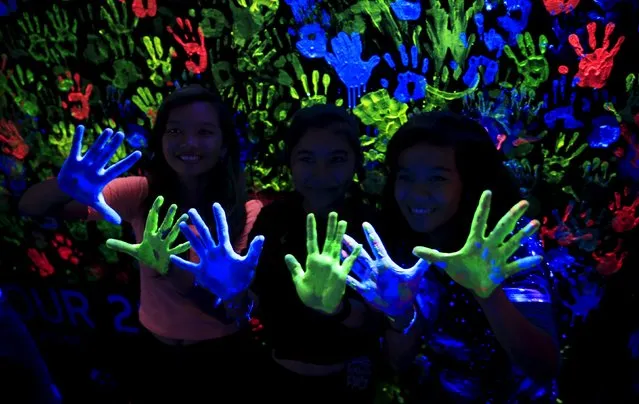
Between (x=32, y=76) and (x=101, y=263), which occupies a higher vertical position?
(x=32, y=76)

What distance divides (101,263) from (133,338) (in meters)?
0.27

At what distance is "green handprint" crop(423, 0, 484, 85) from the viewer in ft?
4.78

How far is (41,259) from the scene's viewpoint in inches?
78.2

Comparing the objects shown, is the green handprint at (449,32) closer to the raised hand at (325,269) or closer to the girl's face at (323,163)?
the girl's face at (323,163)

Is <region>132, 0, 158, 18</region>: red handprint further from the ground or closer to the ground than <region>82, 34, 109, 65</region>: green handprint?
further from the ground

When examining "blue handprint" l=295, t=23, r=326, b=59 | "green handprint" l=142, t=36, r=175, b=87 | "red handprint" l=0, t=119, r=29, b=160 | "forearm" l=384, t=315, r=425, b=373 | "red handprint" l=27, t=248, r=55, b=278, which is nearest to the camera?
"forearm" l=384, t=315, r=425, b=373

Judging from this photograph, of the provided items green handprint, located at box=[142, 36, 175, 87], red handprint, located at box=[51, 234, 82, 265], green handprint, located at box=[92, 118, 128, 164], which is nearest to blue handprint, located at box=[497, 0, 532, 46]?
green handprint, located at box=[142, 36, 175, 87]

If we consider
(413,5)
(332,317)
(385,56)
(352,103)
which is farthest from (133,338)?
(413,5)

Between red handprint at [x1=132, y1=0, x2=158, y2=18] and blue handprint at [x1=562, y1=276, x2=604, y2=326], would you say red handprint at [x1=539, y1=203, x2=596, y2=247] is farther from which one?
red handprint at [x1=132, y1=0, x2=158, y2=18]

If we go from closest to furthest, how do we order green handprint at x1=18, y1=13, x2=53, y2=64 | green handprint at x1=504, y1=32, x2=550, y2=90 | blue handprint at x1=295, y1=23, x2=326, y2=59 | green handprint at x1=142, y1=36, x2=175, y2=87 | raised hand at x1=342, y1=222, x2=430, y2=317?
1. raised hand at x1=342, y1=222, x2=430, y2=317
2. green handprint at x1=504, y1=32, x2=550, y2=90
3. blue handprint at x1=295, y1=23, x2=326, y2=59
4. green handprint at x1=142, y1=36, x2=175, y2=87
5. green handprint at x1=18, y1=13, x2=53, y2=64

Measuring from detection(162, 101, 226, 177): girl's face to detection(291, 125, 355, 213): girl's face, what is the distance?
234 mm

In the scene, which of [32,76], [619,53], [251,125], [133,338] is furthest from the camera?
[133,338]

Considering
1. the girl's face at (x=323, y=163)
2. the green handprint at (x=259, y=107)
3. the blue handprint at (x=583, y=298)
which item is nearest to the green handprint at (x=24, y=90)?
the green handprint at (x=259, y=107)

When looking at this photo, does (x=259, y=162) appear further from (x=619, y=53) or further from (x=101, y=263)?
(x=619, y=53)
